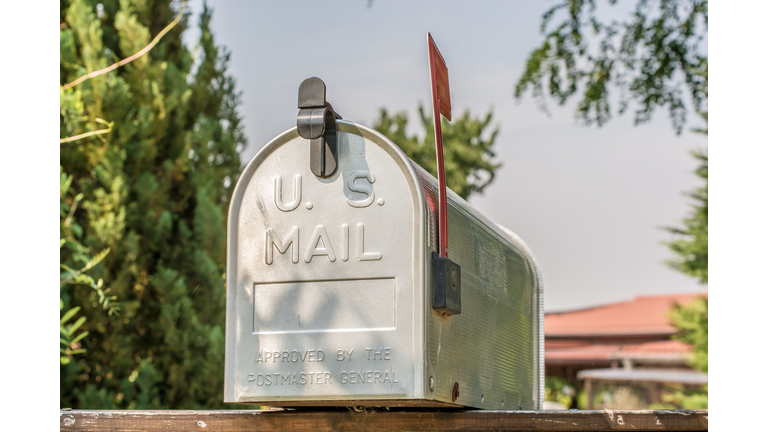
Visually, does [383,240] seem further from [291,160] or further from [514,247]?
[514,247]

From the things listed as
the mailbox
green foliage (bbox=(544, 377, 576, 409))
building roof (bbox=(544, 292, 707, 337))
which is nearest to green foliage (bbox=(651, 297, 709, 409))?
building roof (bbox=(544, 292, 707, 337))

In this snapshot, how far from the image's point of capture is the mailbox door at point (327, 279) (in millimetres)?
1287

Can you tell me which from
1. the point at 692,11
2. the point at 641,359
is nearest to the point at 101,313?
the point at 692,11

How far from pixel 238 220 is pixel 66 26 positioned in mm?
3273

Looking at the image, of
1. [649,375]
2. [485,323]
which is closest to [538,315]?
[485,323]

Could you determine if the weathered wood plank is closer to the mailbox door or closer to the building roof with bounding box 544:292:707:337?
the mailbox door

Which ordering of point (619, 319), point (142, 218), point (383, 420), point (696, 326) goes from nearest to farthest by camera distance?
point (383, 420), point (142, 218), point (696, 326), point (619, 319)

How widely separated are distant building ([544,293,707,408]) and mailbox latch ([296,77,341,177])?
8.77 metres

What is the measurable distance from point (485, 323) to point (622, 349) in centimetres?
1078

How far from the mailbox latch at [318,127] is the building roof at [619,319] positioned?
10288 mm

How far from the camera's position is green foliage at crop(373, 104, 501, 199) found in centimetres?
943

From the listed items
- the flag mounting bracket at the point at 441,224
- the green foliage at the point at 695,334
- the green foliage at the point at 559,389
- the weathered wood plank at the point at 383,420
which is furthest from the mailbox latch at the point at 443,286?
the green foliage at the point at 559,389

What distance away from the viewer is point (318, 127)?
1348 mm

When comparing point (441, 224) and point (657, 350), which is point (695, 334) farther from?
point (441, 224)
